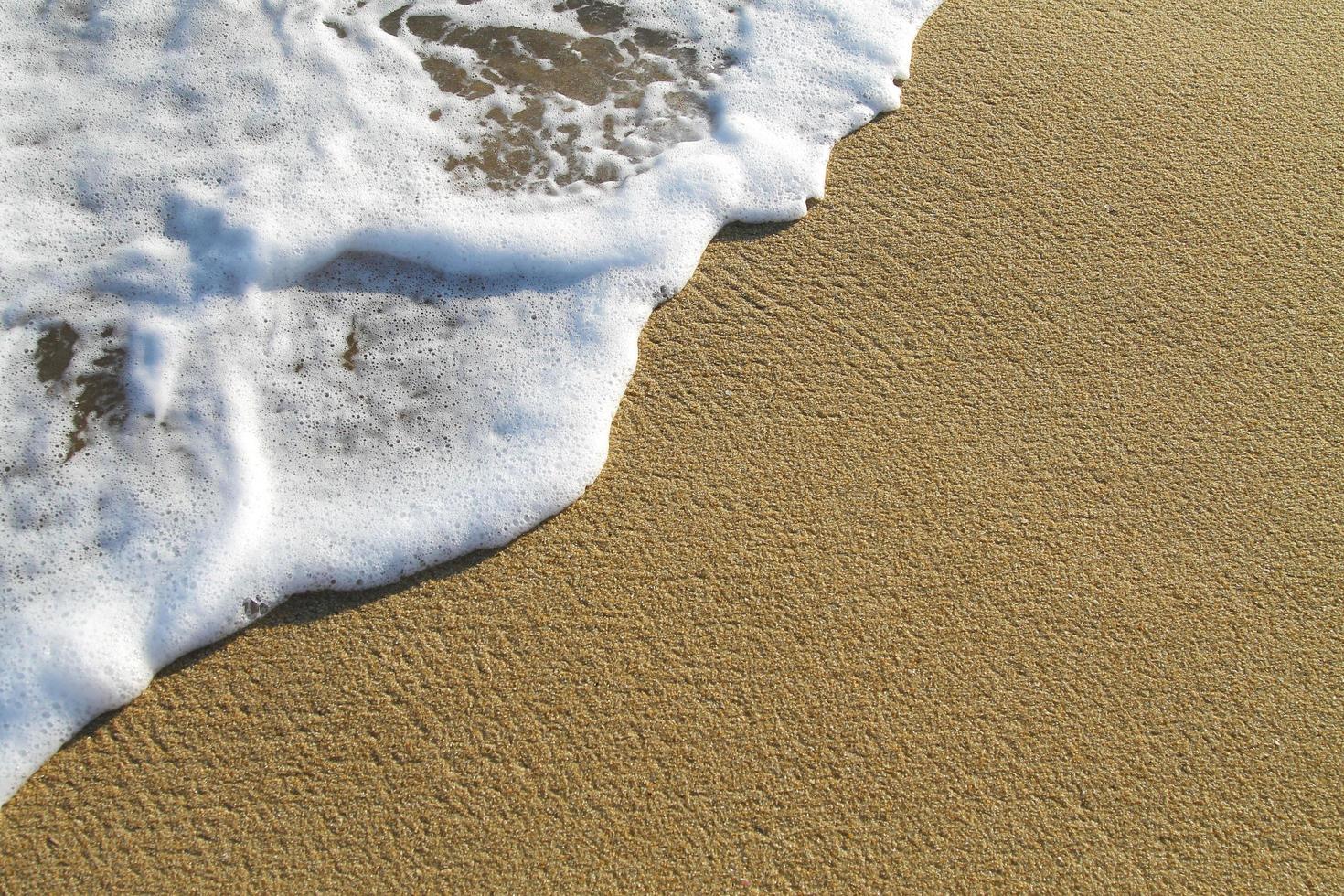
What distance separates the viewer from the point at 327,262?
6.94 feet

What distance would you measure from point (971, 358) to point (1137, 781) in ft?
2.70

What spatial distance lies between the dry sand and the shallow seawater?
11 centimetres

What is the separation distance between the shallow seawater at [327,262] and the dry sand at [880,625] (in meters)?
0.11

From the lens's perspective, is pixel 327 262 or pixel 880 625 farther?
pixel 327 262

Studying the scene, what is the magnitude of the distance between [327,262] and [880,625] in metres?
1.38

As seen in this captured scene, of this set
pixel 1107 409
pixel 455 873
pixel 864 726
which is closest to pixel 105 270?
pixel 455 873

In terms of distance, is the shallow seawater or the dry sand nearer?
the dry sand

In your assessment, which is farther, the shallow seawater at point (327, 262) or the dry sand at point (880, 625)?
the shallow seawater at point (327, 262)

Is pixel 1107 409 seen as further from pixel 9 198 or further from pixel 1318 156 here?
pixel 9 198

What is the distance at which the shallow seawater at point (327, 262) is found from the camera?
171cm

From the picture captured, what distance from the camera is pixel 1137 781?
1498 millimetres

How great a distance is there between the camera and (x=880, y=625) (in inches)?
63.9

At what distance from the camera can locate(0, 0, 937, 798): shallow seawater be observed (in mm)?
1714

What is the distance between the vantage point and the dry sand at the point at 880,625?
4.70 ft
